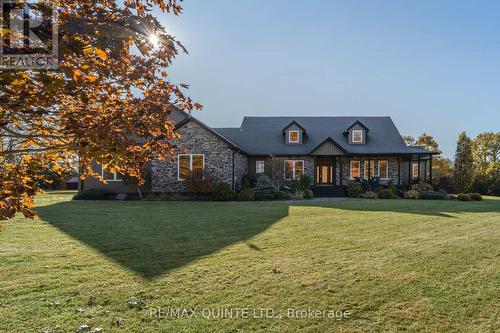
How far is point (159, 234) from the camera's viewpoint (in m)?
8.58

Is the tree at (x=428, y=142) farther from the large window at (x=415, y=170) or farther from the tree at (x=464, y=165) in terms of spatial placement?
the tree at (x=464, y=165)

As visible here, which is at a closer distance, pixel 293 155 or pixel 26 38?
pixel 26 38

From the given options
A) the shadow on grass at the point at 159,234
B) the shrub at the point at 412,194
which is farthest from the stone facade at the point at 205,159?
the shrub at the point at 412,194

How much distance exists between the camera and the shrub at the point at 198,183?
19.5 m

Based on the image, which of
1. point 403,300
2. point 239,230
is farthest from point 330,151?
point 403,300

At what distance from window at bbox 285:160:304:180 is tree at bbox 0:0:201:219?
22.2m

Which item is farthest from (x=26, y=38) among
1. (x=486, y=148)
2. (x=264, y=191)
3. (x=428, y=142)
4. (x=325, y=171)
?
(x=486, y=148)

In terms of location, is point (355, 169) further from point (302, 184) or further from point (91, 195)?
point (91, 195)

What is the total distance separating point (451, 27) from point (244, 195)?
45.2 ft

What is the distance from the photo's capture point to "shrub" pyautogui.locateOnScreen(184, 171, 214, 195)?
19.5 meters

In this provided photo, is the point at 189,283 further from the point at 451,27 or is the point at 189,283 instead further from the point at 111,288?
the point at 451,27

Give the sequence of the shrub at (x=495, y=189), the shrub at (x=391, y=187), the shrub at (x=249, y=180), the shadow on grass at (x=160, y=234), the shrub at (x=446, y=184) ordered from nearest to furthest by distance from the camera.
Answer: the shadow on grass at (x=160, y=234), the shrub at (x=391, y=187), the shrub at (x=249, y=180), the shrub at (x=446, y=184), the shrub at (x=495, y=189)

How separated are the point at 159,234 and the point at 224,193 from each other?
1096 cm

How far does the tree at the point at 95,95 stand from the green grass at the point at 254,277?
1.93 metres
